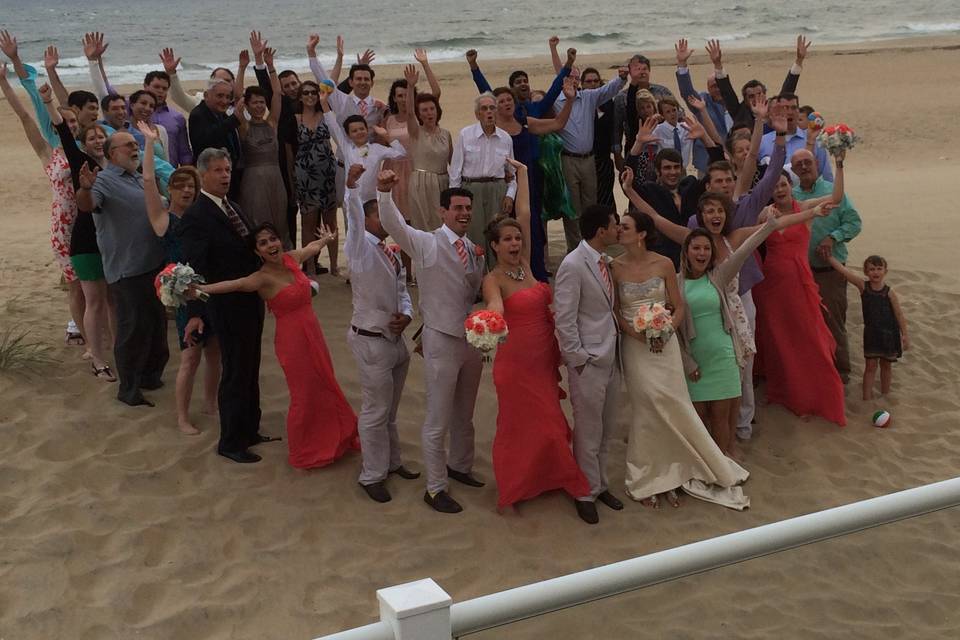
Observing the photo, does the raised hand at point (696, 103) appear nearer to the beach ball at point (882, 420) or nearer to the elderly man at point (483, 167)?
the elderly man at point (483, 167)

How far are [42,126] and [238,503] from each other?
3.81 meters

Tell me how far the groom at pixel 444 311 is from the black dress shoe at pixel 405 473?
349 mm

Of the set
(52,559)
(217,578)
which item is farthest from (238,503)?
(52,559)

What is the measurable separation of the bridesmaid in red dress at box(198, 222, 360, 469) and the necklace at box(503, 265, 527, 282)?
142cm

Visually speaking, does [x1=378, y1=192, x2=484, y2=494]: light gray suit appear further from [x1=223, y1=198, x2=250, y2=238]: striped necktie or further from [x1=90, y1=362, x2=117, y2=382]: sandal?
[x1=90, y1=362, x2=117, y2=382]: sandal

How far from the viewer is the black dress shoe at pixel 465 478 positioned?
281 inches

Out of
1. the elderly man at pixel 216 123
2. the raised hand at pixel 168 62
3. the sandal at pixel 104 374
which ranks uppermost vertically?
the raised hand at pixel 168 62

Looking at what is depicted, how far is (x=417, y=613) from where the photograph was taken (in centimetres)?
249

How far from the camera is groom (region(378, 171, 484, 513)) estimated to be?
643 centimetres

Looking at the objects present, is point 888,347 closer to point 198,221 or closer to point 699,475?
point 699,475

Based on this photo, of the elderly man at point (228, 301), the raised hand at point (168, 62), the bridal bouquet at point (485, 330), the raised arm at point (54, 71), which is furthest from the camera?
the raised hand at point (168, 62)

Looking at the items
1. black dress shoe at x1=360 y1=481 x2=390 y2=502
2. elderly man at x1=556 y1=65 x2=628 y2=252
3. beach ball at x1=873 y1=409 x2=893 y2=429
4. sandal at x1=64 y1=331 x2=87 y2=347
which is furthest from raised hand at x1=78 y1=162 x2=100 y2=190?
beach ball at x1=873 y1=409 x2=893 y2=429

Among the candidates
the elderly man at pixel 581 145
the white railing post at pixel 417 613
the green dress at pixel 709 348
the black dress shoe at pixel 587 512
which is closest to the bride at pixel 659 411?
the green dress at pixel 709 348

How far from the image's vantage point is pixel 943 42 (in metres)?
41.3
